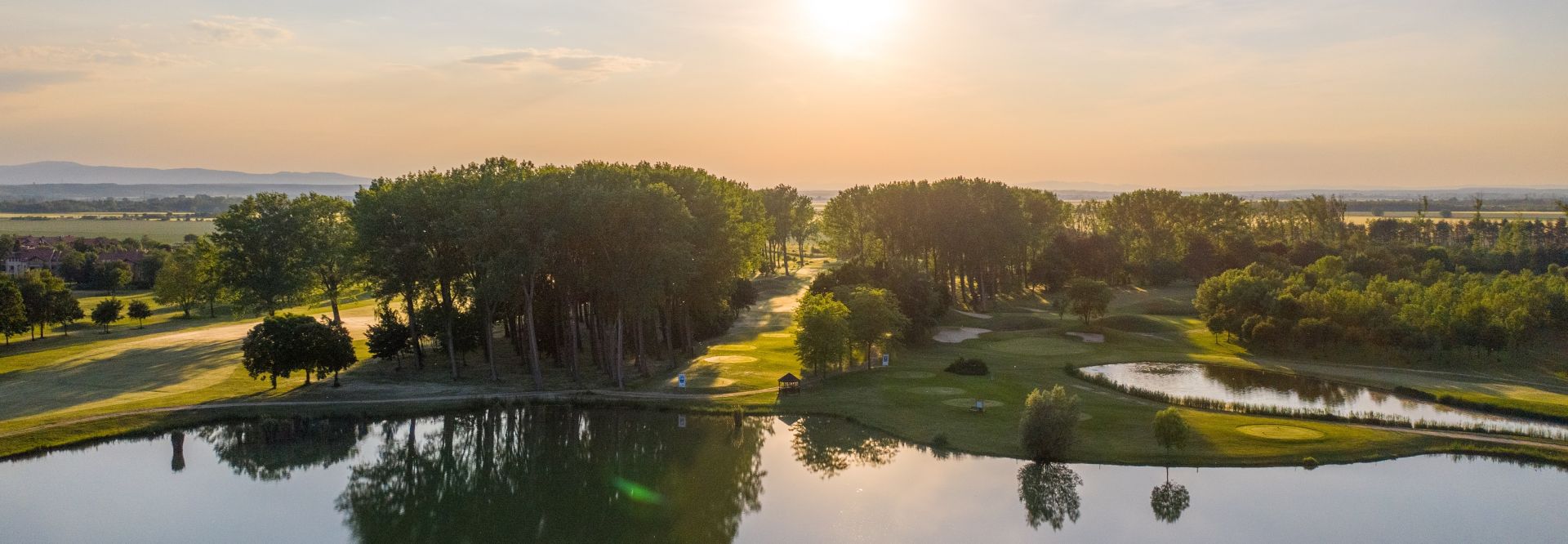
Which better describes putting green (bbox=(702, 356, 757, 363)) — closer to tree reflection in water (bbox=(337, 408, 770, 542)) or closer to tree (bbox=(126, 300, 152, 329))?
tree reflection in water (bbox=(337, 408, 770, 542))

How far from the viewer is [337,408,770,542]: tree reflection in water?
3450 centimetres

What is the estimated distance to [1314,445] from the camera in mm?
43438

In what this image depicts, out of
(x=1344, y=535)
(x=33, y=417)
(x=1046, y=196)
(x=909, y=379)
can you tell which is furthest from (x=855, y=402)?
(x=1046, y=196)

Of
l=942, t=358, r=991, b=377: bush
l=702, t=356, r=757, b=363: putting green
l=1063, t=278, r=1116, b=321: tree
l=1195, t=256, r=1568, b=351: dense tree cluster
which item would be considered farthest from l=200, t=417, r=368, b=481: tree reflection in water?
l=1195, t=256, r=1568, b=351: dense tree cluster

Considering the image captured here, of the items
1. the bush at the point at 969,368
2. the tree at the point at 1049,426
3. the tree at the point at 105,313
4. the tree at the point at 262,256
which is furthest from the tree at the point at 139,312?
the tree at the point at 1049,426

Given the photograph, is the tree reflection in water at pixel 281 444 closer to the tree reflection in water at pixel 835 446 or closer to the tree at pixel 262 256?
the tree reflection in water at pixel 835 446

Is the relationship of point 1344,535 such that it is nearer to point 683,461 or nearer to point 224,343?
point 683,461

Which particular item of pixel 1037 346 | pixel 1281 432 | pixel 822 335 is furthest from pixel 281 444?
pixel 1037 346

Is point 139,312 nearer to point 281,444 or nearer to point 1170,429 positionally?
point 281,444

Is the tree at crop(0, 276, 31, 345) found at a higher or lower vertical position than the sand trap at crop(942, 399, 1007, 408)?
higher

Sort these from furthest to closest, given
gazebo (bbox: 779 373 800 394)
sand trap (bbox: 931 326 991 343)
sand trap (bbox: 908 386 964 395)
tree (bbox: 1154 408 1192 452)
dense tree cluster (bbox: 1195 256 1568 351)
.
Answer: sand trap (bbox: 931 326 991 343)
dense tree cluster (bbox: 1195 256 1568 351)
gazebo (bbox: 779 373 800 394)
sand trap (bbox: 908 386 964 395)
tree (bbox: 1154 408 1192 452)

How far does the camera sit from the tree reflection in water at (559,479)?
34500 mm

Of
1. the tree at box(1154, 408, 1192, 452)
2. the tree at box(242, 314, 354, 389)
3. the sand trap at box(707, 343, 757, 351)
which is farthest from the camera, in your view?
the sand trap at box(707, 343, 757, 351)

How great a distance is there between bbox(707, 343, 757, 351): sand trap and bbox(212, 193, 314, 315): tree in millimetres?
35413
